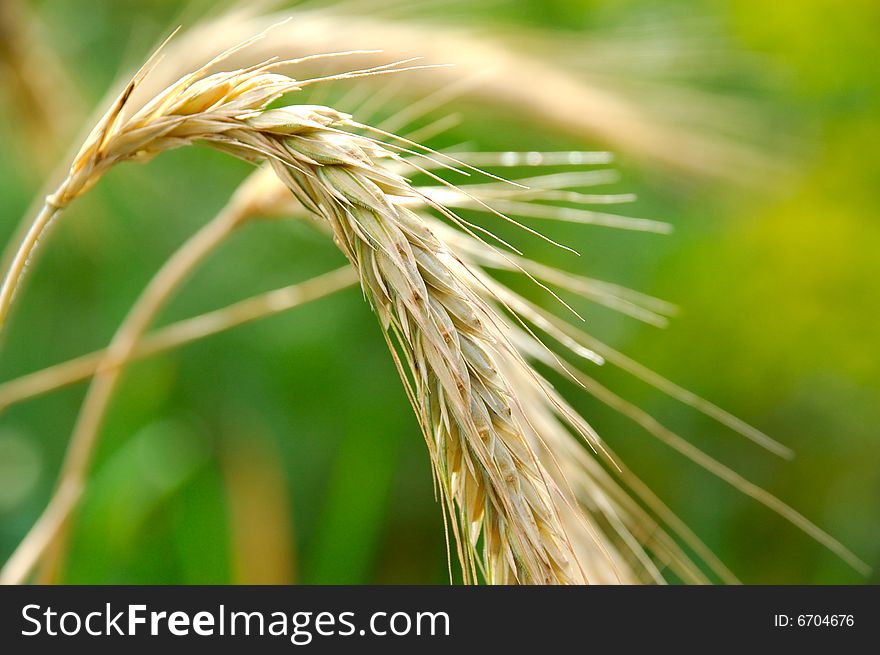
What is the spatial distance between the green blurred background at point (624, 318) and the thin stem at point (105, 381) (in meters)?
0.45

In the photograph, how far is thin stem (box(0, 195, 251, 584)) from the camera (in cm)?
74

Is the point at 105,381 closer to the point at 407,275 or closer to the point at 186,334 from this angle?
the point at 186,334

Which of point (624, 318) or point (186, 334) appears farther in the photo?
point (624, 318)

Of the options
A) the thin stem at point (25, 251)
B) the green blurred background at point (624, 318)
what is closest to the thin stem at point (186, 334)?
the thin stem at point (25, 251)

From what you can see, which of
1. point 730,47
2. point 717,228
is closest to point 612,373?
point 717,228

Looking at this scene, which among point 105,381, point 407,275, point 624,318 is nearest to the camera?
point 407,275

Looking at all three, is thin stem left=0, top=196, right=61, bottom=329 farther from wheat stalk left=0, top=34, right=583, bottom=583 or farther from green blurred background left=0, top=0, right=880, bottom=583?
green blurred background left=0, top=0, right=880, bottom=583

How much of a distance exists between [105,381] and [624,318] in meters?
1.06

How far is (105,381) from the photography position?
81cm

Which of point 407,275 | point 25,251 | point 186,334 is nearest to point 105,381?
point 186,334

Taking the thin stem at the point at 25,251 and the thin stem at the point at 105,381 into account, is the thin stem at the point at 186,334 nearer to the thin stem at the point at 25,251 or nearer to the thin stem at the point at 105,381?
the thin stem at the point at 105,381

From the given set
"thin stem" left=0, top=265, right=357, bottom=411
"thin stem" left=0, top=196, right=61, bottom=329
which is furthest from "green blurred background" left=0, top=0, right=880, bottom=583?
"thin stem" left=0, top=196, right=61, bottom=329

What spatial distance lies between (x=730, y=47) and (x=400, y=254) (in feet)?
4.81

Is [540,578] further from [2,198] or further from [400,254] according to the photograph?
[2,198]
